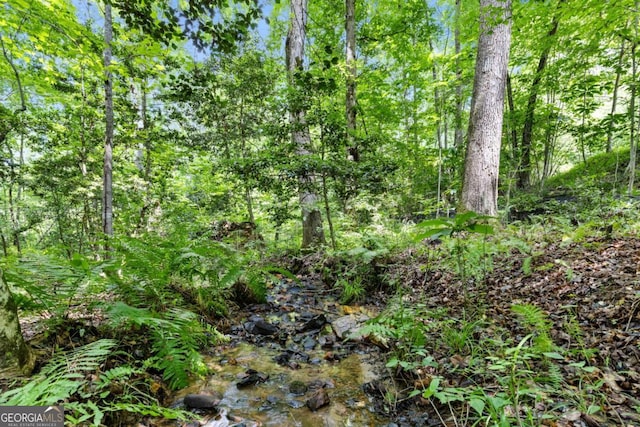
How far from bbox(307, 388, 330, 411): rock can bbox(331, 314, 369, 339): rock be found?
102 centimetres

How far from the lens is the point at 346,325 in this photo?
335 centimetres

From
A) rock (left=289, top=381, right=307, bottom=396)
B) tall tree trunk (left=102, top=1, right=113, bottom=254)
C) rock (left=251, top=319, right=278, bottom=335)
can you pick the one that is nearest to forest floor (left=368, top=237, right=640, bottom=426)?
rock (left=289, top=381, right=307, bottom=396)

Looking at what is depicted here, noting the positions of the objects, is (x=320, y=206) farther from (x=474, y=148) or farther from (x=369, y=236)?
(x=474, y=148)

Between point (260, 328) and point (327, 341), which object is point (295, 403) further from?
point (260, 328)

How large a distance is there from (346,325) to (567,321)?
6.82ft

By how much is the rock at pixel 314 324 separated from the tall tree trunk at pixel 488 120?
3713 millimetres

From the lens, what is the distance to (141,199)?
9000mm

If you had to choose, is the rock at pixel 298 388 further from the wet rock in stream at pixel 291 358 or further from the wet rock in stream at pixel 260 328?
Answer: the wet rock in stream at pixel 260 328

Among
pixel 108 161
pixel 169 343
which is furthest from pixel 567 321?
pixel 108 161

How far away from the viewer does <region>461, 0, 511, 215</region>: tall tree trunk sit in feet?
17.8

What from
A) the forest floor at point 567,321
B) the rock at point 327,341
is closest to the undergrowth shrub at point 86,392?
the rock at point 327,341

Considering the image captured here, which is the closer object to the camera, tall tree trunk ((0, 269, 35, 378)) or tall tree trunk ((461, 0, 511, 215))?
tall tree trunk ((0, 269, 35, 378))

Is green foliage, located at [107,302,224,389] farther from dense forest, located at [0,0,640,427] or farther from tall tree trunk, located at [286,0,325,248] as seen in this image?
tall tree trunk, located at [286,0,325,248]

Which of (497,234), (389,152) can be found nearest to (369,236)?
(497,234)
